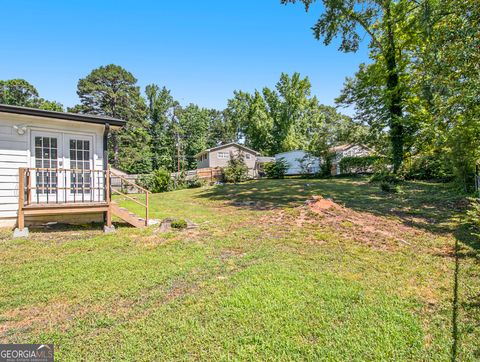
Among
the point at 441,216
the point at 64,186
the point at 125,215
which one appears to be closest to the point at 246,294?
the point at 125,215

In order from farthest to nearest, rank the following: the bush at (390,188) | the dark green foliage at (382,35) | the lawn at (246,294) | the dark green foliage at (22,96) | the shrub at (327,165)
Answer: the dark green foliage at (22,96) < the shrub at (327,165) < the dark green foliage at (382,35) < the bush at (390,188) < the lawn at (246,294)

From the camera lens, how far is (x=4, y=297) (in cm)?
333

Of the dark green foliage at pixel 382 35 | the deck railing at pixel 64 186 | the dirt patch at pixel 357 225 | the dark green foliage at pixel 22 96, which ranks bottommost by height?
the dirt patch at pixel 357 225

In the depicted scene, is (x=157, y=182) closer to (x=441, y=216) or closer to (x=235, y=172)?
(x=235, y=172)

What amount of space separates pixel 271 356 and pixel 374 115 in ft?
63.7

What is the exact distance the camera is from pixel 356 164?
78.3 feet

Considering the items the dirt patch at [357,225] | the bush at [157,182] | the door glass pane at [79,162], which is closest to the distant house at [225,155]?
the bush at [157,182]

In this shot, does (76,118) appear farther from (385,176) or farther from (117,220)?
(385,176)

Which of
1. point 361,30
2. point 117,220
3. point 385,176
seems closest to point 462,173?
point 385,176

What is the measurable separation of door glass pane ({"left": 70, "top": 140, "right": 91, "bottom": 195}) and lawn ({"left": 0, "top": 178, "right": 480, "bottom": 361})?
1.51 metres

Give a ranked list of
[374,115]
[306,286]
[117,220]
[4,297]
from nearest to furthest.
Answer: [4,297], [306,286], [117,220], [374,115]

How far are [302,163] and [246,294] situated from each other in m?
25.7

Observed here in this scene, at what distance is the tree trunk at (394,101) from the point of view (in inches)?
551

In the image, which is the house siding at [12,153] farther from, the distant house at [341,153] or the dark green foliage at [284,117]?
the dark green foliage at [284,117]
